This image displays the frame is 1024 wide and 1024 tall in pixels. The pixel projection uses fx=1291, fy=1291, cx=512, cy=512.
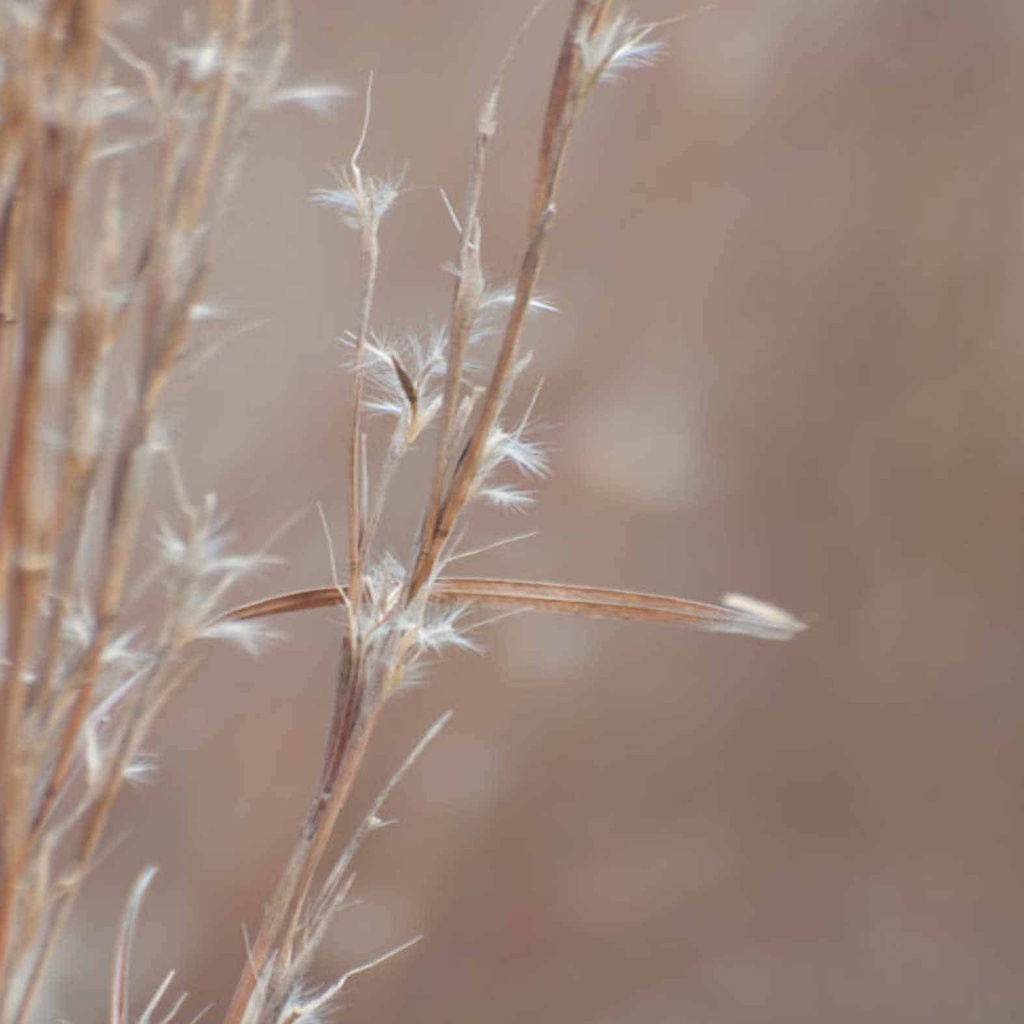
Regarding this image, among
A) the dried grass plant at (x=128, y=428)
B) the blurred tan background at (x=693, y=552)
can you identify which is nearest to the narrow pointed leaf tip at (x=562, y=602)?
the dried grass plant at (x=128, y=428)

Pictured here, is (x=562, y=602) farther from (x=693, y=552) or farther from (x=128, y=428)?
(x=693, y=552)

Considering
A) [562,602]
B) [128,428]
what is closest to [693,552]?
[562,602]

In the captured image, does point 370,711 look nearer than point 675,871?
Yes

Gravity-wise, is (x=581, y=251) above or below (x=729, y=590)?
above

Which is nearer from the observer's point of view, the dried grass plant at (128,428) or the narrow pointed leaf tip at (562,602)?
the dried grass plant at (128,428)

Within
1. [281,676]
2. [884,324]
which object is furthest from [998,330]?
[281,676]

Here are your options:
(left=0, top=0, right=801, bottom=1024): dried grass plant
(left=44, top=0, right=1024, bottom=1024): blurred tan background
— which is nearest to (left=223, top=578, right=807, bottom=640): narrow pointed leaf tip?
(left=0, top=0, right=801, bottom=1024): dried grass plant

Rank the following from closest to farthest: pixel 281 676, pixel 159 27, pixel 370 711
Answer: pixel 370 711, pixel 159 27, pixel 281 676

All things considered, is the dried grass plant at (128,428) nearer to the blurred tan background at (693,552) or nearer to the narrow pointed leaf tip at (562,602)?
the narrow pointed leaf tip at (562,602)

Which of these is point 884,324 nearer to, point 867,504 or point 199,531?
point 867,504
